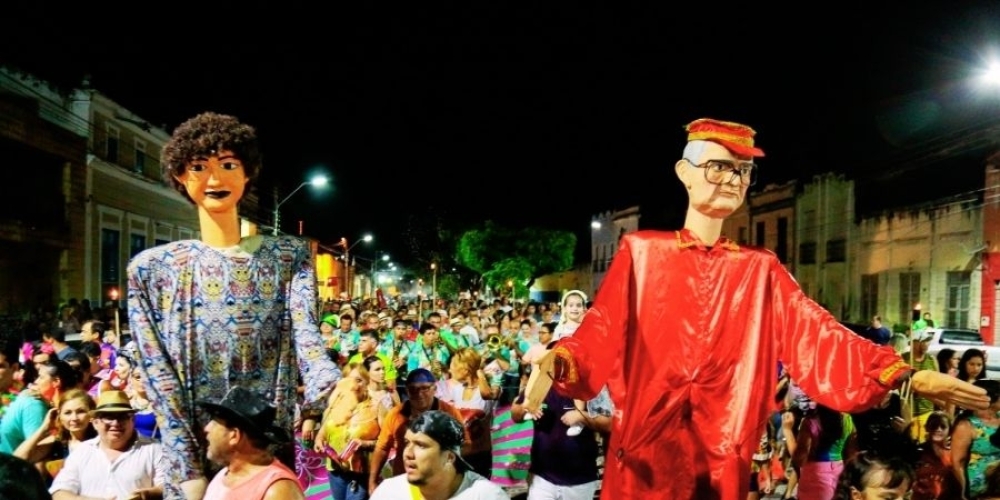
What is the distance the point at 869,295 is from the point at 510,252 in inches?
821

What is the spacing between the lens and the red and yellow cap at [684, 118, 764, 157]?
4367 mm

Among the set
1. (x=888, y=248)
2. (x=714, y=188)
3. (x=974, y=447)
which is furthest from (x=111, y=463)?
(x=888, y=248)

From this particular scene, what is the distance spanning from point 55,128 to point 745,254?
2483 centimetres

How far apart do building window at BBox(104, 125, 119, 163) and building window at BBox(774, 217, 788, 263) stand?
27.8m

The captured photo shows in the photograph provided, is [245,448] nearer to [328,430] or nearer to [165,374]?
[165,374]

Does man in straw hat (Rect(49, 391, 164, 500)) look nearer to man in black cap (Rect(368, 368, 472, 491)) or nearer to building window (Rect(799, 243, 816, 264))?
man in black cap (Rect(368, 368, 472, 491))

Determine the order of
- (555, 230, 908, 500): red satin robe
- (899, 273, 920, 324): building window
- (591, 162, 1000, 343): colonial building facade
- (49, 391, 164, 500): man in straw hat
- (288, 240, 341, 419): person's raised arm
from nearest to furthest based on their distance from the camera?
(288, 240, 341, 419): person's raised arm < (555, 230, 908, 500): red satin robe < (49, 391, 164, 500): man in straw hat < (591, 162, 1000, 343): colonial building facade < (899, 273, 920, 324): building window

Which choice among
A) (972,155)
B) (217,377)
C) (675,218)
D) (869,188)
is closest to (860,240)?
(869,188)

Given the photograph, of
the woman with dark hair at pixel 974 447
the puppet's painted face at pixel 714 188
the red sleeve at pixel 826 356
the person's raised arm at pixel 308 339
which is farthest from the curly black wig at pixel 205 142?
the woman with dark hair at pixel 974 447

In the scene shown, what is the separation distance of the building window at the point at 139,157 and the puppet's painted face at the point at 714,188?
1219 inches

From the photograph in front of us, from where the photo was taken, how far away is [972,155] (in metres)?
27.5

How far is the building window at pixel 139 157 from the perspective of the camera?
32406 mm

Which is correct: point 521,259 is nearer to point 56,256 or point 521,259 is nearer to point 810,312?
point 56,256

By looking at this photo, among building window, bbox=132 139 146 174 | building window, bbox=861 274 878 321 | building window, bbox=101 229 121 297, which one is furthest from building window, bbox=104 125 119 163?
building window, bbox=861 274 878 321
